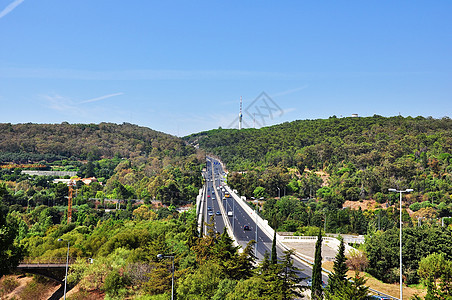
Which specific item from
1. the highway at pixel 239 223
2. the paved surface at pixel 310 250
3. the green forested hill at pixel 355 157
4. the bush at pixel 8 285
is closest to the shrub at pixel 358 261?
the paved surface at pixel 310 250

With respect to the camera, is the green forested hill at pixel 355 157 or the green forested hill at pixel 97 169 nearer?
the green forested hill at pixel 355 157

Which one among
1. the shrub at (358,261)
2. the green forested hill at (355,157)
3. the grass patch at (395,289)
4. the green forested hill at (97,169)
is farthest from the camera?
the green forested hill at (97,169)

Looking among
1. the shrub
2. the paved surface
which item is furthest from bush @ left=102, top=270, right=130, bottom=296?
the shrub

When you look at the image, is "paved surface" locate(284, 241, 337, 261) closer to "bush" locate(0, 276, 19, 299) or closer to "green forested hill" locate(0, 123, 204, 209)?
"bush" locate(0, 276, 19, 299)

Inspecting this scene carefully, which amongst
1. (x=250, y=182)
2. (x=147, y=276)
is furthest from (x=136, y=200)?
(x=147, y=276)

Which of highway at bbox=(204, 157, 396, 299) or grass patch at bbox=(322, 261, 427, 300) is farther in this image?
highway at bbox=(204, 157, 396, 299)

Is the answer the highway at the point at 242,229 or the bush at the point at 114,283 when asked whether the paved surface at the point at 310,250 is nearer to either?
the highway at the point at 242,229

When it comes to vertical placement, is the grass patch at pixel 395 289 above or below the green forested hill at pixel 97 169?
below

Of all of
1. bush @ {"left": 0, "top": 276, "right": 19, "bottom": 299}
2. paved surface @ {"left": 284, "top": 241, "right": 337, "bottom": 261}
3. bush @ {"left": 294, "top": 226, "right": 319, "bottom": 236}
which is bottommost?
bush @ {"left": 0, "top": 276, "right": 19, "bottom": 299}
